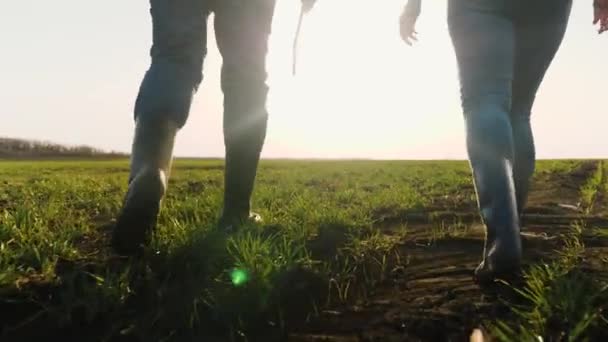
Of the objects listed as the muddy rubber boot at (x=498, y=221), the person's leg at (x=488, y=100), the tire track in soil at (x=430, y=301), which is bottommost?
the tire track in soil at (x=430, y=301)

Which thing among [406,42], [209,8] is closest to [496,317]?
[406,42]

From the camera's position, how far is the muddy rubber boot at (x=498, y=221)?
2.21 m

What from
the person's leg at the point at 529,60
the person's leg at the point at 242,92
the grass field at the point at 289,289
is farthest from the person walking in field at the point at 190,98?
the person's leg at the point at 529,60

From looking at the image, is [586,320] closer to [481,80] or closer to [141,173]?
[481,80]

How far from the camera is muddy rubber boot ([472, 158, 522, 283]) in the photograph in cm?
221

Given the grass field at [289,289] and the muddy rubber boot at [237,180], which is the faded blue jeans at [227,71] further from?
the grass field at [289,289]

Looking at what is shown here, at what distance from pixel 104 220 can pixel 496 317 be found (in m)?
3.02

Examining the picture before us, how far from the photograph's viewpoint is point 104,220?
4.23 metres

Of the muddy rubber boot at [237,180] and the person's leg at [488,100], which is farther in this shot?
the muddy rubber boot at [237,180]

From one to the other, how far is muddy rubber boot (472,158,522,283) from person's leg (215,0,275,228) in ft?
3.91

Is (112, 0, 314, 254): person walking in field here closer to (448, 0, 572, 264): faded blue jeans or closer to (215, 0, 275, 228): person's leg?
(215, 0, 275, 228): person's leg

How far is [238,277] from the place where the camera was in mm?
2248

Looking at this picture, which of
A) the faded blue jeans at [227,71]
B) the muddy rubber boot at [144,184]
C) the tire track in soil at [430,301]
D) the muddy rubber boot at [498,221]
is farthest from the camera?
the faded blue jeans at [227,71]

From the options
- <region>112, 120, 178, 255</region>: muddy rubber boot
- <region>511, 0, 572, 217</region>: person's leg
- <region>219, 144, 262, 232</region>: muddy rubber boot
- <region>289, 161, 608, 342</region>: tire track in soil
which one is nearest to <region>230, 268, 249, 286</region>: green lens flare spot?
<region>289, 161, 608, 342</region>: tire track in soil
